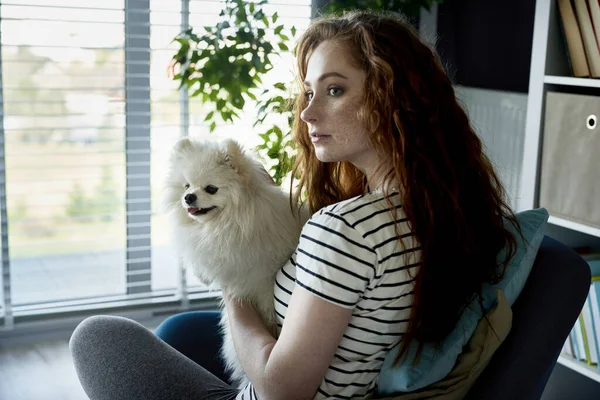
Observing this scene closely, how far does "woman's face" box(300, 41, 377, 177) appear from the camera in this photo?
127cm

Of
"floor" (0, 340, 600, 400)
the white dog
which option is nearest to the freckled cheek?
the white dog

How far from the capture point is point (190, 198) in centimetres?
148

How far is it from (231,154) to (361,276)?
0.49 m

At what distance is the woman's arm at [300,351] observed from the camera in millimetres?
1144

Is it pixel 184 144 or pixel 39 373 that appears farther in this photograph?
pixel 39 373

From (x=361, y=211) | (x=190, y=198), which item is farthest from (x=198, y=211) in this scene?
(x=361, y=211)

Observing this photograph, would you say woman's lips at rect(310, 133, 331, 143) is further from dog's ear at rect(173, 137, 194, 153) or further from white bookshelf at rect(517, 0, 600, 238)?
white bookshelf at rect(517, 0, 600, 238)

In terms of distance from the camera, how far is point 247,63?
2609 mm

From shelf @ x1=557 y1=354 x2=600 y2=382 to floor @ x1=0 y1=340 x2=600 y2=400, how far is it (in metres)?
0.17

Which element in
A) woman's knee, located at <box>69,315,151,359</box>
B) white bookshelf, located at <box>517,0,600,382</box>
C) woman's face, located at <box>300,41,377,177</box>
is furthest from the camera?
white bookshelf, located at <box>517,0,600,382</box>

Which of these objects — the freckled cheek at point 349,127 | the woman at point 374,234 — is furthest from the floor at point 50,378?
the freckled cheek at point 349,127

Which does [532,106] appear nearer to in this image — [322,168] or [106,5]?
[322,168]

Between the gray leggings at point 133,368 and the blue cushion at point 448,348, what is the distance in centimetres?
37

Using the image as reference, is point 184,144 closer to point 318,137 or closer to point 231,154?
point 231,154
